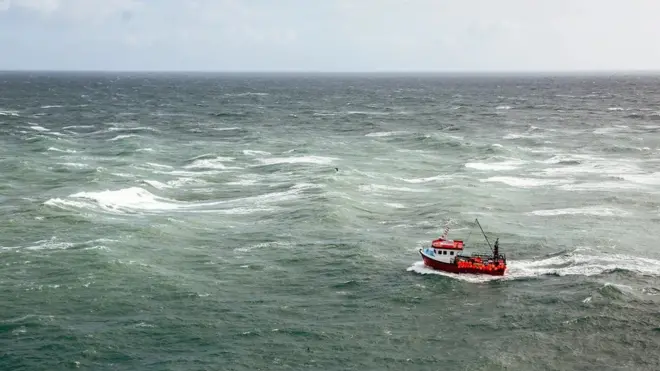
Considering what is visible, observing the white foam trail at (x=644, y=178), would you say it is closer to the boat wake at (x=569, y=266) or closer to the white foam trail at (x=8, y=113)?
the boat wake at (x=569, y=266)

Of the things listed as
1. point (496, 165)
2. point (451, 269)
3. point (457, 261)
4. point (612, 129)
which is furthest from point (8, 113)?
point (457, 261)

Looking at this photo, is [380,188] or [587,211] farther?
[380,188]

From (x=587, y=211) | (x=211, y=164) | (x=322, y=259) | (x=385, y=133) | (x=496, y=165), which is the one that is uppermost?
(x=385, y=133)

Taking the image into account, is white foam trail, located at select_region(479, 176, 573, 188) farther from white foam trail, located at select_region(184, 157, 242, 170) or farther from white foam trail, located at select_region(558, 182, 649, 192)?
white foam trail, located at select_region(184, 157, 242, 170)

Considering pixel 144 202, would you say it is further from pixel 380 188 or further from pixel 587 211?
pixel 587 211

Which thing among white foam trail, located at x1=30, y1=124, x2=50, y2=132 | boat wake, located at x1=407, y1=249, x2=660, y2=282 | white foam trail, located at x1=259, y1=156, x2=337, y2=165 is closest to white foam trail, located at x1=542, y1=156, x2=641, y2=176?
white foam trail, located at x1=259, y1=156, x2=337, y2=165

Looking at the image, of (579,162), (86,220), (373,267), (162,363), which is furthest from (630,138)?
(162,363)
